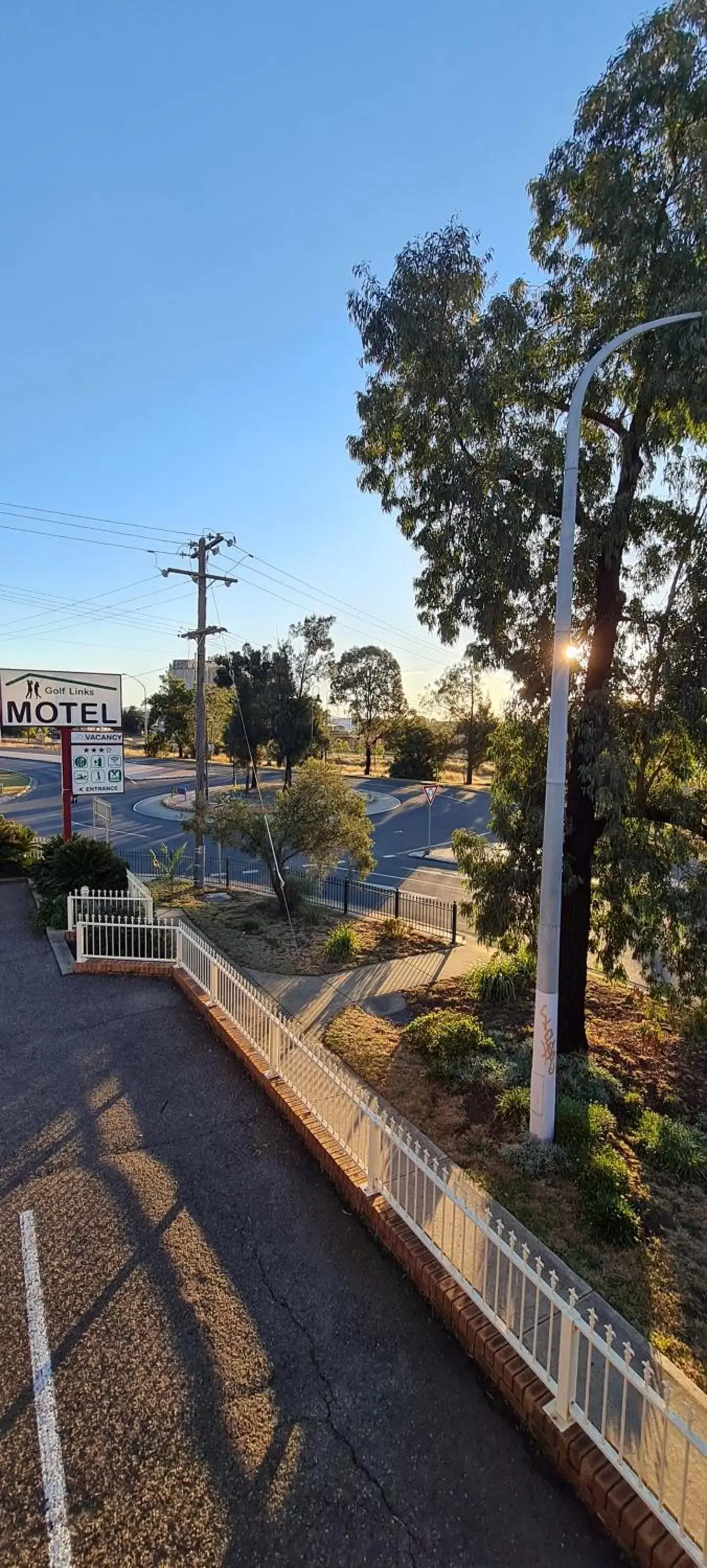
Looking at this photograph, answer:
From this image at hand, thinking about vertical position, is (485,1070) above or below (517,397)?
below

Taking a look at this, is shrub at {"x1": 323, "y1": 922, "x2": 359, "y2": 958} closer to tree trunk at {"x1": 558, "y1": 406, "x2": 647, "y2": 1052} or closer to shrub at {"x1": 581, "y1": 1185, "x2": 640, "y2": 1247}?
tree trunk at {"x1": 558, "y1": 406, "x2": 647, "y2": 1052}

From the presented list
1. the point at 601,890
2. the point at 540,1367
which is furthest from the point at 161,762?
the point at 540,1367

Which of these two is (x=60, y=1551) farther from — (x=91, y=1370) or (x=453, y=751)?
(x=453, y=751)

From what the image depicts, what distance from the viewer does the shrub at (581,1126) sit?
21.0 feet

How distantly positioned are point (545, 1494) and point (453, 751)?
53625 millimetres

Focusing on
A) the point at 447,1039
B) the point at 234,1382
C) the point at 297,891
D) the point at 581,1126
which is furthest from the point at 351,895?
the point at 234,1382

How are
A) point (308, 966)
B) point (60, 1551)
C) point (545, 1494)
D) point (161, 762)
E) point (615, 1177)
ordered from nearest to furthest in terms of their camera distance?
point (60, 1551) → point (545, 1494) → point (615, 1177) → point (308, 966) → point (161, 762)

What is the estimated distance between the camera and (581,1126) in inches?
261

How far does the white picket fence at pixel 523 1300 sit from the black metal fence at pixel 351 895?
24.3 ft

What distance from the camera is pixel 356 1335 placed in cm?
415

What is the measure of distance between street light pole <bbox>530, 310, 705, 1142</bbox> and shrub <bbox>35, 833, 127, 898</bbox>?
889 centimetres

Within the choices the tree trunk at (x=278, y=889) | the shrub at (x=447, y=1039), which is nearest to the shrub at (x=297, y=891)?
the tree trunk at (x=278, y=889)

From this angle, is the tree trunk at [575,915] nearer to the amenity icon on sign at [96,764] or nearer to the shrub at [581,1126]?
the shrub at [581,1126]

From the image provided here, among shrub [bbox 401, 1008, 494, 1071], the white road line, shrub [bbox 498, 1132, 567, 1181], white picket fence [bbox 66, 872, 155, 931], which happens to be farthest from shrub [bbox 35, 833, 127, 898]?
shrub [bbox 498, 1132, 567, 1181]
